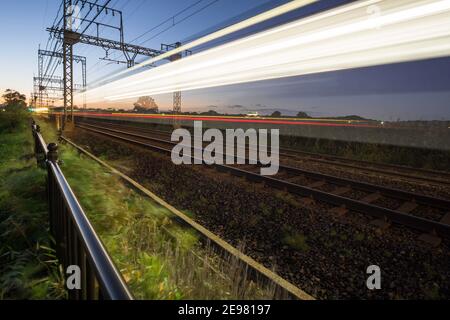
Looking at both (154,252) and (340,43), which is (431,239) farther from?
(340,43)

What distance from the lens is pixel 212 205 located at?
259 inches

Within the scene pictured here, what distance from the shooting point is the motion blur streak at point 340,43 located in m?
9.07

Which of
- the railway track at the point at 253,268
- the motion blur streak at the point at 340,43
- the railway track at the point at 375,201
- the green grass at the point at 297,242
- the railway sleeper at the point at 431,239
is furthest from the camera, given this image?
the motion blur streak at the point at 340,43

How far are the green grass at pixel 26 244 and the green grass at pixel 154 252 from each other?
62 centimetres

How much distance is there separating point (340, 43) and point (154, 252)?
430 inches

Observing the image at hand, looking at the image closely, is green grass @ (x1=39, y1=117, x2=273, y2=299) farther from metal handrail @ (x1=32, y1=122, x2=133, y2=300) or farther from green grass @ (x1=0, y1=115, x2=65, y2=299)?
metal handrail @ (x1=32, y1=122, x2=133, y2=300)

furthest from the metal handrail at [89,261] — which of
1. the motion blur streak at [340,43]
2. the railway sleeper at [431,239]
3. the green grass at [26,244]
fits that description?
the motion blur streak at [340,43]

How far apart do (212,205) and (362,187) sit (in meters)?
4.13

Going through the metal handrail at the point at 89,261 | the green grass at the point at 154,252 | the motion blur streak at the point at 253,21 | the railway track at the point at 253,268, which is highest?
the motion blur streak at the point at 253,21

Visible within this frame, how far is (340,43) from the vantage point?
1141 cm

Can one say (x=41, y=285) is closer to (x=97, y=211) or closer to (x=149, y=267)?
(x=149, y=267)

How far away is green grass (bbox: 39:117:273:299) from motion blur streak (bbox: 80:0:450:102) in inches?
370

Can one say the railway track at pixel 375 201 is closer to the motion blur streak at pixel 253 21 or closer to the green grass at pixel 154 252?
the green grass at pixel 154 252
